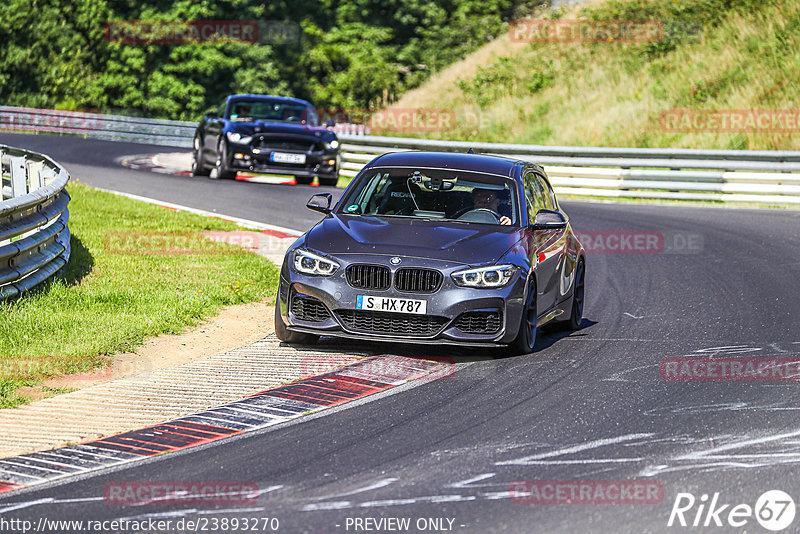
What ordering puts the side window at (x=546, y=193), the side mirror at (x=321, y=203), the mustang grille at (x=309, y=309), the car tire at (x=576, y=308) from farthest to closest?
the side window at (x=546, y=193), the car tire at (x=576, y=308), the side mirror at (x=321, y=203), the mustang grille at (x=309, y=309)

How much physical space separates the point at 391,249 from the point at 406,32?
65.5 m

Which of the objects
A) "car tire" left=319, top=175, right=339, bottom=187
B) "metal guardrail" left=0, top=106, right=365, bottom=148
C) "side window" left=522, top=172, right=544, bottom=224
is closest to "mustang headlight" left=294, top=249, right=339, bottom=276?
"side window" left=522, top=172, right=544, bottom=224

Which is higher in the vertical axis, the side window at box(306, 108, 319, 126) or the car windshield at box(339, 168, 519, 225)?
the car windshield at box(339, 168, 519, 225)

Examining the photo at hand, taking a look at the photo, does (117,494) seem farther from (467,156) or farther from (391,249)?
(467,156)

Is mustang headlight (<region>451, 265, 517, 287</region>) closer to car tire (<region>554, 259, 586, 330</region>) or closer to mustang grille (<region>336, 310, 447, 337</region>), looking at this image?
mustang grille (<region>336, 310, 447, 337</region>)

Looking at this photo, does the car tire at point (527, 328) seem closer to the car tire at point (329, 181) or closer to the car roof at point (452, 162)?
the car roof at point (452, 162)

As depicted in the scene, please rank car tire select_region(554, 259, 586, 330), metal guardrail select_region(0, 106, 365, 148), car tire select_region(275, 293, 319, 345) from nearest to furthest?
car tire select_region(275, 293, 319, 345) → car tire select_region(554, 259, 586, 330) → metal guardrail select_region(0, 106, 365, 148)

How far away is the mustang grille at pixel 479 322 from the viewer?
8.80m

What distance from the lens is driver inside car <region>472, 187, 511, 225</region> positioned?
32.5 feet

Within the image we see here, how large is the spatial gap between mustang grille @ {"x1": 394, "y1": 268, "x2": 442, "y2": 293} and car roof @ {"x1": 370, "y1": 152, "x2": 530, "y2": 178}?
1.61 meters

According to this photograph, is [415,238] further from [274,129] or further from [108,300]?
[274,129]

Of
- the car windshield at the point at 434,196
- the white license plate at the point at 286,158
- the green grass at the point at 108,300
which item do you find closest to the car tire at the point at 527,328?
the car windshield at the point at 434,196

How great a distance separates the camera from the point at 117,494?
566 cm

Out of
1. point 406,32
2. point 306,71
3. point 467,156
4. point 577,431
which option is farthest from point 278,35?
point 577,431
